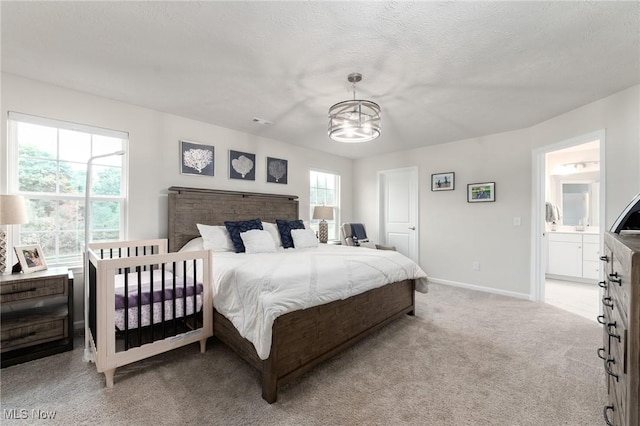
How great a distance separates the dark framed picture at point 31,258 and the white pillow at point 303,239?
2417mm

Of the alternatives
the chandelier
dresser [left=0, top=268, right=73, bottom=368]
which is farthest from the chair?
dresser [left=0, top=268, right=73, bottom=368]

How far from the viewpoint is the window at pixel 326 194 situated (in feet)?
17.1

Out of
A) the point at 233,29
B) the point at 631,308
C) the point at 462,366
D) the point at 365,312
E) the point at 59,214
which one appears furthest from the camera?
the point at 59,214

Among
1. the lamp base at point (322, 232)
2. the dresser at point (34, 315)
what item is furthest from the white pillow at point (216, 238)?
the lamp base at point (322, 232)

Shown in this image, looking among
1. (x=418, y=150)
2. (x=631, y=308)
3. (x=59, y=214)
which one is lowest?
(x=631, y=308)

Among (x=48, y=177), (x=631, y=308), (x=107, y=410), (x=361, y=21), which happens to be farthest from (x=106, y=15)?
(x=631, y=308)

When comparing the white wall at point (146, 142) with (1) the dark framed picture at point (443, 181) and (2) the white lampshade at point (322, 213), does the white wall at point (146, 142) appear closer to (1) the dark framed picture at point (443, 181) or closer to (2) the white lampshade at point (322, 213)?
(2) the white lampshade at point (322, 213)

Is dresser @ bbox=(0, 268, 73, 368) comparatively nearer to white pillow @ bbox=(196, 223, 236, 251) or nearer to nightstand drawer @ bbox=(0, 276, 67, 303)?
nightstand drawer @ bbox=(0, 276, 67, 303)

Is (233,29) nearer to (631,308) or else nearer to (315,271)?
(315,271)

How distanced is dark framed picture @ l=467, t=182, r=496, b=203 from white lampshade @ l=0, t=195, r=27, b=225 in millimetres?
5237

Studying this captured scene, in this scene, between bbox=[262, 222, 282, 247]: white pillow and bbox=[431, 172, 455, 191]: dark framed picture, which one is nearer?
bbox=[262, 222, 282, 247]: white pillow

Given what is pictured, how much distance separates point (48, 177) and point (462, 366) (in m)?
4.07

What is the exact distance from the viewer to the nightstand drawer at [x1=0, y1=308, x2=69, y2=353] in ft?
6.67

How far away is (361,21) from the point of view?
172 cm
